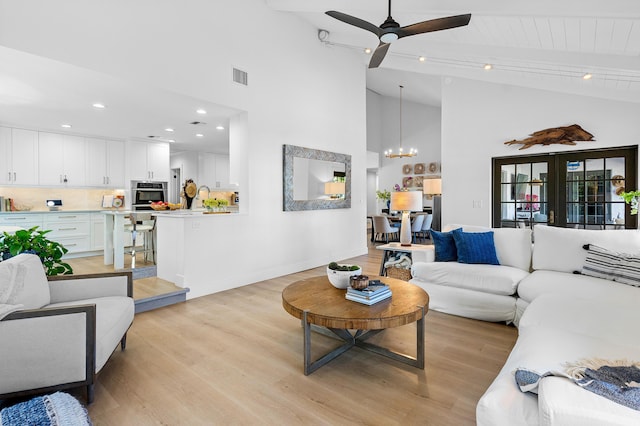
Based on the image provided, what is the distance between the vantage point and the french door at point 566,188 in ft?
16.1

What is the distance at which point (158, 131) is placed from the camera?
19.3 feet

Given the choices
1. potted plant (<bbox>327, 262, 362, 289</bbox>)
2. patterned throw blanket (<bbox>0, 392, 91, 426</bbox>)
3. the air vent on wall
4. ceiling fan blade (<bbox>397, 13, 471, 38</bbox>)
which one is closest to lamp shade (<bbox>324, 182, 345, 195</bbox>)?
the air vent on wall

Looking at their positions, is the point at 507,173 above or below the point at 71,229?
above

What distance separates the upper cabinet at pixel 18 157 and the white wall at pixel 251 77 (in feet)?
12.4

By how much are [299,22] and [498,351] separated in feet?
17.6

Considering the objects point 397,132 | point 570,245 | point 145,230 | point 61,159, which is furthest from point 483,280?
point 397,132

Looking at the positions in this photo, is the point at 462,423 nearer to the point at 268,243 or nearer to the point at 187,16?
the point at 268,243

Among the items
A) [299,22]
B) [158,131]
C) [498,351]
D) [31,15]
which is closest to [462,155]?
[299,22]

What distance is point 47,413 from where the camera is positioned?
1.57 m

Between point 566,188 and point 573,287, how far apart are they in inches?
135

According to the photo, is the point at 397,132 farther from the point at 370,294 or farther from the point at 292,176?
the point at 370,294

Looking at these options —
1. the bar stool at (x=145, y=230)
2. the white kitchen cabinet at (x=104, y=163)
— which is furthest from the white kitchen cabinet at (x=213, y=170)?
the bar stool at (x=145, y=230)

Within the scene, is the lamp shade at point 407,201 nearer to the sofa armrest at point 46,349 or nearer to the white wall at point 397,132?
the sofa armrest at point 46,349

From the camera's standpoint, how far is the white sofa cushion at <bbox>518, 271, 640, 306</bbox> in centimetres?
246
